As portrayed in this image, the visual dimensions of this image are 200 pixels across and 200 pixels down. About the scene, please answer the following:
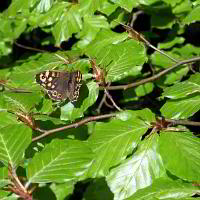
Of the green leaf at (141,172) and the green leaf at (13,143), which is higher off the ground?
the green leaf at (13,143)

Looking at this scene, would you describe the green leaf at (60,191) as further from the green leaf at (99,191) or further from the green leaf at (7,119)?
the green leaf at (7,119)

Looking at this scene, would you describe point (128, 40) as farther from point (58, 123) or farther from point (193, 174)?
point (193, 174)

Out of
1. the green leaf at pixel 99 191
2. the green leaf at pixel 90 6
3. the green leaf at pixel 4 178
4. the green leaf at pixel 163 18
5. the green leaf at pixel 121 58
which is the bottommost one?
the green leaf at pixel 99 191

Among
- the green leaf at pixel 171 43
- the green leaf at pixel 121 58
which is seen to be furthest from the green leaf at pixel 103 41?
the green leaf at pixel 171 43

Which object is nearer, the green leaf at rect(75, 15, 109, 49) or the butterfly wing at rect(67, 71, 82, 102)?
the butterfly wing at rect(67, 71, 82, 102)

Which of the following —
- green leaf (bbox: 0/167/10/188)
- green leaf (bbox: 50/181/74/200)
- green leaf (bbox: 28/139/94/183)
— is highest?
green leaf (bbox: 28/139/94/183)

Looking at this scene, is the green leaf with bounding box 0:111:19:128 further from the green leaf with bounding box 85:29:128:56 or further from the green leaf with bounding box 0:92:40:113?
the green leaf with bounding box 85:29:128:56

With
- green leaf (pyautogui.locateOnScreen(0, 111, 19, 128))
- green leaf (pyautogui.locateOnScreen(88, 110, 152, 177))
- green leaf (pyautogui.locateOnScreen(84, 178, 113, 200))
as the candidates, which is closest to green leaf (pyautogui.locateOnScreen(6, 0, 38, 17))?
green leaf (pyautogui.locateOnScreen(0, 111, 19, 128))
